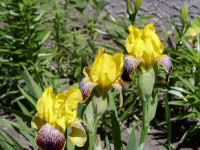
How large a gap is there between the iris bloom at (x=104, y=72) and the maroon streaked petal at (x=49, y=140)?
0.67ft

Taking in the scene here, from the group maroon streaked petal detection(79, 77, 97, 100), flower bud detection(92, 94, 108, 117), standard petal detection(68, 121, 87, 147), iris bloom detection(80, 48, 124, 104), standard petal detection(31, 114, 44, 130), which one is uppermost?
iris bloom detection(80, 48, 124, 104)

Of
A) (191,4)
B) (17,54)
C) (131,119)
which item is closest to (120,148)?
(131,119)

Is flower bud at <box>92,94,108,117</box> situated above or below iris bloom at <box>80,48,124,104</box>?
below

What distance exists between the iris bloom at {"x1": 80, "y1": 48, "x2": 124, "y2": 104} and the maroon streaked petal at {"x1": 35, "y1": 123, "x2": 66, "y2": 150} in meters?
0.20

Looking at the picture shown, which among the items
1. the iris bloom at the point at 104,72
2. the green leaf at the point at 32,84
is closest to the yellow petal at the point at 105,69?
the iris bloom at the point at 104,72

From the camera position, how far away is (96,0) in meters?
4.05

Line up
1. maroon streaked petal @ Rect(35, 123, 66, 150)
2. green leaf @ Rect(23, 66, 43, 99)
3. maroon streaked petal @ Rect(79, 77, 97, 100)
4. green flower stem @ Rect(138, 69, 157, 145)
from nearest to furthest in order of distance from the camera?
maroon streaked petal @ Rect(35, 123, 66, 150), maroon streaked petal @ Rect(79, 77, 97, 100), green flower stem @ Rect(138, 69, 157, 145), green leaf @ Rect(23, 66, 43, 99)

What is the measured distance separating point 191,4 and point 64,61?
204 centimetres

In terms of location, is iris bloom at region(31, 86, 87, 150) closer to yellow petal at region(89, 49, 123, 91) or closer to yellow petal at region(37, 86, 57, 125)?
yellow petal at region(37, 86, 57, 125)

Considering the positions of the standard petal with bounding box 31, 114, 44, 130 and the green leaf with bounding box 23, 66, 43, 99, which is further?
the green leaf with bounding box 23, 66, 43, 99

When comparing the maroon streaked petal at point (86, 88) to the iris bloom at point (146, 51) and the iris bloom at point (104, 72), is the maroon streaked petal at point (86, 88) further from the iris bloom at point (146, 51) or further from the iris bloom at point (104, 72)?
the iris bloom at point (146, 51)

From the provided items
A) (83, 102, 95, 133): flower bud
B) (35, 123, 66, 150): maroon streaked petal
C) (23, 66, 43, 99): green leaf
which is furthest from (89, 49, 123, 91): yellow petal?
(23, 66, 43, 99): green leaf

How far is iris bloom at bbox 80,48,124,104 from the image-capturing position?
1087mm

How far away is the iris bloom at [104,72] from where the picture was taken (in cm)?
109
